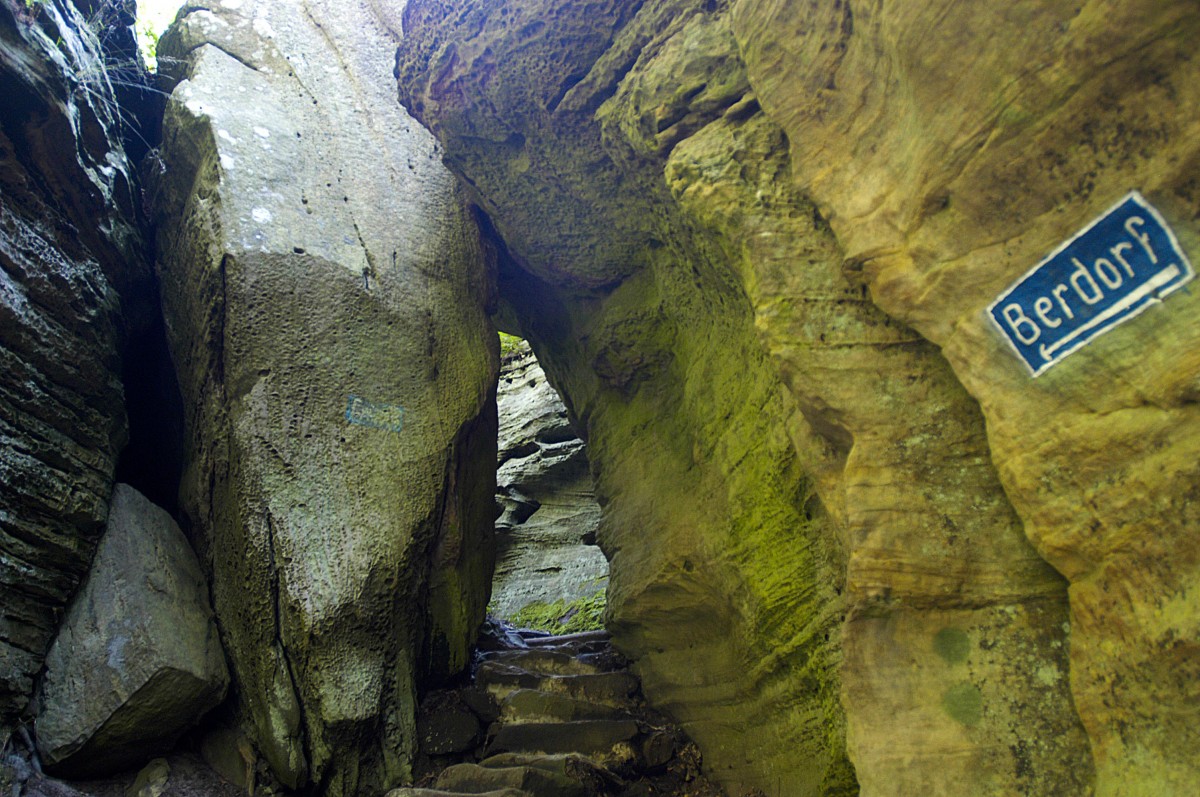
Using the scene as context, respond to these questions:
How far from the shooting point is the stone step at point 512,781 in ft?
14.0

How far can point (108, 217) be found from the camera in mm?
5914

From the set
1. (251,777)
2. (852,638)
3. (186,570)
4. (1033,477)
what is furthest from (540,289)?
(1033,477)

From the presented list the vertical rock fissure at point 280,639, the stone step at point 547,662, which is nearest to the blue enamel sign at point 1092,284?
the vertical rock fissure at point 280,639

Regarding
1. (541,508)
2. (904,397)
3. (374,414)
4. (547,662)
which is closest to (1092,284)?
(904,397)

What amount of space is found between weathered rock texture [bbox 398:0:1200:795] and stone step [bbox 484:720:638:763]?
50 cm

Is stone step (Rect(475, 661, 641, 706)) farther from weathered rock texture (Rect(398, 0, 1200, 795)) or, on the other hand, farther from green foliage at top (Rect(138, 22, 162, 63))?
green foliage at top (Rect(138, 22, 162, 63))

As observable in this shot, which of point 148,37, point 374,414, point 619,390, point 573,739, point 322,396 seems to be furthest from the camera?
point 148,37

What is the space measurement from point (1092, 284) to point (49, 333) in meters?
5.66

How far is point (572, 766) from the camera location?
4648 mm

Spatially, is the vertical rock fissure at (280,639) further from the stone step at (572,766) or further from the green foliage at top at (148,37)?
the green foliage at top at (148,37)

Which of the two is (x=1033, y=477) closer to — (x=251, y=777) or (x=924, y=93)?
(x=924, y=93)

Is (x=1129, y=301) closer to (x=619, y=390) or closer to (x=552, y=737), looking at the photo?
(x=552, y=737)

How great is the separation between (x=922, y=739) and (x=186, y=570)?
4778 millimetres

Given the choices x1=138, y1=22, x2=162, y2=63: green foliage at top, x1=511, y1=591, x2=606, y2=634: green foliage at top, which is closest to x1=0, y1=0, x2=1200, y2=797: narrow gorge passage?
x1=138, y1=22, x2=162, y2=63: green foliage at top
